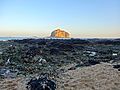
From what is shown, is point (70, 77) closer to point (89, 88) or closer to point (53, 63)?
point (89, 88)

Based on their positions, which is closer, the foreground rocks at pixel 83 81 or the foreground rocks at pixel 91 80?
the foreground rocks at pixel 91 80

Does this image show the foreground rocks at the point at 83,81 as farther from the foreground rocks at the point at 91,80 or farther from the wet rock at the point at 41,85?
the wet rock at the point at 41,85

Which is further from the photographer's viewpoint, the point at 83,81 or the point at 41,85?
the point at 83,81

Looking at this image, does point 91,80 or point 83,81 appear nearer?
point 83,81

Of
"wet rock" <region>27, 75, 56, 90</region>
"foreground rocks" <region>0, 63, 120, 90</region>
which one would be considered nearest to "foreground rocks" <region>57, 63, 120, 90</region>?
"foreground rocks" <region>0, 63, 120, 90</region>

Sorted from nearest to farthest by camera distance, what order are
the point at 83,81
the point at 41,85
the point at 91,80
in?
1. the point at 41,85
2. the point at 83,81
3. the point at 91,80

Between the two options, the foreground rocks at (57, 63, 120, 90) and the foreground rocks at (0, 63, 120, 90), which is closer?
the foreground rocks at (57, 63, 120, 90)

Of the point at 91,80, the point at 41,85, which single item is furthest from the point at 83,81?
the point at 41,85

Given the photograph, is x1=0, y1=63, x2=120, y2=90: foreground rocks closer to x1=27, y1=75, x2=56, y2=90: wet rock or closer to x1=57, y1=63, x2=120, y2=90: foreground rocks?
x1=57, y1=63, x2=120, y2=90: foreground rocks

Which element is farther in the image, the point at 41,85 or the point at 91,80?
the point at 91,80

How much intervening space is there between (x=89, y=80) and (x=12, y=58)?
17.0 m

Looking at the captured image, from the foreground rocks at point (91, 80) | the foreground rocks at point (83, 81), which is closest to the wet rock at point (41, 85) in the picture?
the foreground rocks at point (83, 81)

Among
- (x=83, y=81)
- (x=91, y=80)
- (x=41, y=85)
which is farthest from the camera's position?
(x=91, y=80)

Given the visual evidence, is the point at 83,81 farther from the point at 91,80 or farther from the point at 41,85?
the point at 41,85
